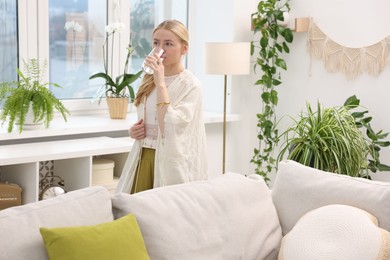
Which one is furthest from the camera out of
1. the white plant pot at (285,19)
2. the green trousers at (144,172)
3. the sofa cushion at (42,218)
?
the white plant pot at (285,19)

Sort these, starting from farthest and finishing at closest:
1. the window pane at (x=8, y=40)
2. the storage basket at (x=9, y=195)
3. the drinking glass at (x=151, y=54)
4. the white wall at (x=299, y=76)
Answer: the white wall at (x=299, y=76)
the window pane at (x=8, y=40)
the storage basket at (x=9, y=195)
the drinking glass at (x=151, y=54)

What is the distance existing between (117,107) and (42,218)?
247 centimetres

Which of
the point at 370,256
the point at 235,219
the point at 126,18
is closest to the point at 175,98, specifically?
the point at 235,219

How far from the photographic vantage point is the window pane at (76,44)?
14.8ft

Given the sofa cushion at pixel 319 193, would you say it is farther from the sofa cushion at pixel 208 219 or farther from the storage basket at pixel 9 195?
the storage basket at pixel 9 195

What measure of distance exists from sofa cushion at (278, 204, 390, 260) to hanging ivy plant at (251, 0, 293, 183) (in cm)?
232

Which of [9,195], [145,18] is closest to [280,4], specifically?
[145,18]

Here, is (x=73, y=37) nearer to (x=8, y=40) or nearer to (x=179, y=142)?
(x=8, y=40)

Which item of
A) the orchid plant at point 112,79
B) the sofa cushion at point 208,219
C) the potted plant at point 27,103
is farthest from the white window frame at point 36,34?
the sofa cushion at point 208,219

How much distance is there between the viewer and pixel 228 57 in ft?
14.5

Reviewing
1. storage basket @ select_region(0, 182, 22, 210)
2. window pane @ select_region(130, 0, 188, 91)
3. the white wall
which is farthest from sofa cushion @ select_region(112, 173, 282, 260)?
window pane @ select_region(130, 0, 188, 91)

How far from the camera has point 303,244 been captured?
2463 mm

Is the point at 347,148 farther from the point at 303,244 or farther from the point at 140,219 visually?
the point at 140,219

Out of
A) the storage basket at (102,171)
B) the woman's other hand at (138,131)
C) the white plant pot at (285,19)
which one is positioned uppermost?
the white plant pot at (285,19)
